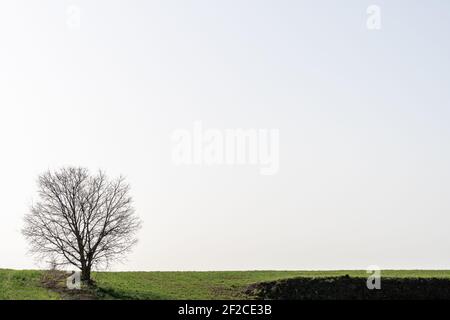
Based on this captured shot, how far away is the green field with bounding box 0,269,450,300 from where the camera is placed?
46.9 meters

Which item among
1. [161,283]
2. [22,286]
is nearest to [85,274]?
[22,286]

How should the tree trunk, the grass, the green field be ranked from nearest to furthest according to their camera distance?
the grass, the green field, the tree trunk

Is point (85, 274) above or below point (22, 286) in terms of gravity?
above

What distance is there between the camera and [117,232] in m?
51.4

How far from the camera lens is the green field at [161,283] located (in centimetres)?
4691

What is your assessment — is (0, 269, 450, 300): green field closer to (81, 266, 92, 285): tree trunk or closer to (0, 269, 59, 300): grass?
(0, 269, 59, 300): grass

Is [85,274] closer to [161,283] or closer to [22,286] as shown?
[22,286]

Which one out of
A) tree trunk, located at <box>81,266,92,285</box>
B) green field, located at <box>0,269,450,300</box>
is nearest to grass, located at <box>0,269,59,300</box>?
green field, located at <box>0,269,450,300</box>

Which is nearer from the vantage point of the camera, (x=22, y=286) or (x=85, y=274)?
(x=22, y=286)

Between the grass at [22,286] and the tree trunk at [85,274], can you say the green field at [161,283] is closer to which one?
the grass at [22,286]

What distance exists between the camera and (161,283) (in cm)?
5609
